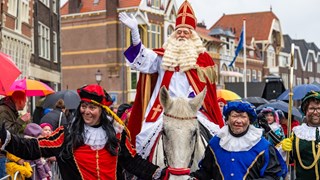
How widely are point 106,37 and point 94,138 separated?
38.8 meters

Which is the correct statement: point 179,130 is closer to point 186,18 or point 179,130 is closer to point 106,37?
point 186,18

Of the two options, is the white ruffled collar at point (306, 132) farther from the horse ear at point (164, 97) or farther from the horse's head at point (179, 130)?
the horse ear at point (164, 97)

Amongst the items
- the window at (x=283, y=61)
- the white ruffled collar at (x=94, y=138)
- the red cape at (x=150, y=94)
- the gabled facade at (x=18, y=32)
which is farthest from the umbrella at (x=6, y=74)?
the window at (x=283, y=61)

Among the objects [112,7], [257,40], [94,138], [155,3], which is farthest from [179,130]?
[257,40]

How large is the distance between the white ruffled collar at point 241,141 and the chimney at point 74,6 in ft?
136

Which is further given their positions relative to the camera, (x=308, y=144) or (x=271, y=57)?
(x=271, y=57)

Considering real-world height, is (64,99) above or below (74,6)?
below

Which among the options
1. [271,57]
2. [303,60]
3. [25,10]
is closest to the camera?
[25,10]

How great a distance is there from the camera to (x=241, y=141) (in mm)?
5223

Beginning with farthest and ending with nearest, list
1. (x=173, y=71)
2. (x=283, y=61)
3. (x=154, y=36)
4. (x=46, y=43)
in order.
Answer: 1. (x=283, y=61)
2. (x=154, y=36)
3. (x=46, y=43)
4. (x=173, y=71)

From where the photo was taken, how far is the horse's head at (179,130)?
5.06 meters

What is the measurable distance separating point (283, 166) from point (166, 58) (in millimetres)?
2207

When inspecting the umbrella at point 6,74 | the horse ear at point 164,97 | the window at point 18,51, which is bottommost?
the horse ear at point 164,97

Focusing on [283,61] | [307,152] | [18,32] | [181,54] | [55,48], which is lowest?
[307,152]
